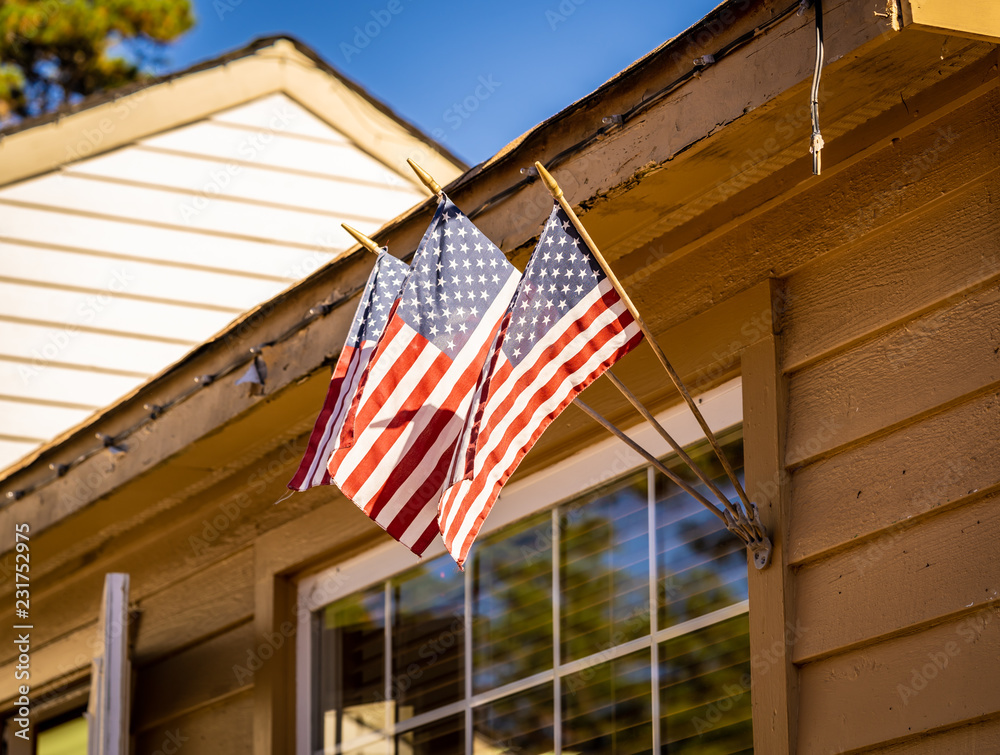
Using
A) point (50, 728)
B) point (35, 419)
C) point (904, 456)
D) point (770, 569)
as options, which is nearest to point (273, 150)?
point (35, 419)

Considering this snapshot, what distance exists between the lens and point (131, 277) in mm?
8508

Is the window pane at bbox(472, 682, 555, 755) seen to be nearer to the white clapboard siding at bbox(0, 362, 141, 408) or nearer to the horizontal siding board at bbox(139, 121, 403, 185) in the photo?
the white clapboard siding at bbox(0, 362, 141, 408)

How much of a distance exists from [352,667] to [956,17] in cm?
319

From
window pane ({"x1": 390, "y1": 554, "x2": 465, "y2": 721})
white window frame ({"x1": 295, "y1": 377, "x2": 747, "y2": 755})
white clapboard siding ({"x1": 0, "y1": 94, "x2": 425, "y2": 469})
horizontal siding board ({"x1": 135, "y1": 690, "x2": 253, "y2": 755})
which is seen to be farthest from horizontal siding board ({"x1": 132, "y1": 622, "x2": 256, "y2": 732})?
white clapboard siding ({"x1": 0, "y1": 94, "x2": 425, "y2": 469})

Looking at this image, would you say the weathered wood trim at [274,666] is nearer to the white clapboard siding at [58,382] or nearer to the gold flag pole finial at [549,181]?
the gold flag pole finial at [549,181]

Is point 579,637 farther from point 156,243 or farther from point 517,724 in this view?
point 156,243

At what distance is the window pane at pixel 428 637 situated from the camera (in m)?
4.44

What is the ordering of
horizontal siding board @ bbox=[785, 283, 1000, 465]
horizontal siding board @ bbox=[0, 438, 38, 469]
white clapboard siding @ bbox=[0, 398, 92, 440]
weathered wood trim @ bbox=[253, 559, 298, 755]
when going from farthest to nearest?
1. white clapboard siding @ bbox=[0, 398, 92, 440]
2. horizontal siding board @ bbox=[0, 438, 38, 469]
3. weathered wood trim @ bbox=[253, 559, 298, 755]
4. horizontal siding board @ bbox=[785, 283, 1000, 465]

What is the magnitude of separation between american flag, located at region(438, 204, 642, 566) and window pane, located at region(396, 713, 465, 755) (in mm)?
1604

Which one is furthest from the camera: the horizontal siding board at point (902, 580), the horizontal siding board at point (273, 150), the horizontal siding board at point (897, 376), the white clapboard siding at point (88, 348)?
the horizontal siding board at point (273, 150)

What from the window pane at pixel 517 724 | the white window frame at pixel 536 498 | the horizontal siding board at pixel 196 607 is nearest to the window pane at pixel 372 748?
the white window frame at pixel 536 498

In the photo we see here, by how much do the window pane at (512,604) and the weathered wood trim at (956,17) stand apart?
1978mm

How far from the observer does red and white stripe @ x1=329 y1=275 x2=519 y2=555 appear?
10.5 feet

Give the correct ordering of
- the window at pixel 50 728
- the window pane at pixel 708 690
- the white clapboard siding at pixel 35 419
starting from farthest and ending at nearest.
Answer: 1. the white clapboard siding at pixel 35 419
2. the window at pixel 50 728
3. the window pane at pixel 708 690
